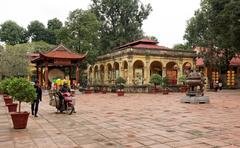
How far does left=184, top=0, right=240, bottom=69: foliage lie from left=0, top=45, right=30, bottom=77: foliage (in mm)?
22599

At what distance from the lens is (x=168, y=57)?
128 feet

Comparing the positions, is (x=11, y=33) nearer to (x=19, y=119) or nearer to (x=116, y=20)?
(x=116, y=20)

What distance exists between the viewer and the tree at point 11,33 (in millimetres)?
64312

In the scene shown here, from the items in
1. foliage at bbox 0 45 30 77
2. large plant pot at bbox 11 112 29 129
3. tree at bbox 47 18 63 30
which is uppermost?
tree at bbox 47 18 63 30

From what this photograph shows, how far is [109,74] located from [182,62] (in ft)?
34.8

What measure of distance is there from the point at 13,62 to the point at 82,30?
35.6 feet

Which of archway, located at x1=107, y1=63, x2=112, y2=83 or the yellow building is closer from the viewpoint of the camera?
the yellow building

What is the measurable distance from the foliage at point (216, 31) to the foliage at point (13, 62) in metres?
22.6

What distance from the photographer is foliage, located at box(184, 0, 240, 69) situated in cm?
2914

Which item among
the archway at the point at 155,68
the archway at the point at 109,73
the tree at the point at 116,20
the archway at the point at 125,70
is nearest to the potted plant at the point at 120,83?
the archway at the point at 125,70

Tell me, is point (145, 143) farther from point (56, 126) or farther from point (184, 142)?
point (56, 126)

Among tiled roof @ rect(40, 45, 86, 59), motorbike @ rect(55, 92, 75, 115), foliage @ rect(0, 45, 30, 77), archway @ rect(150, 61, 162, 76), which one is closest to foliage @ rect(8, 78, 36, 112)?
motorbike @ rect(55, 92, 75, 115)

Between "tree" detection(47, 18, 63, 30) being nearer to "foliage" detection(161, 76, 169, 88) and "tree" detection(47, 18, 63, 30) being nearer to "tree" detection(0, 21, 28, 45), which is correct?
"tree" detection(0, 21, 28, 45)

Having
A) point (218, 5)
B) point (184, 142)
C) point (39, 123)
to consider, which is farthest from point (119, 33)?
point (184, 142)
